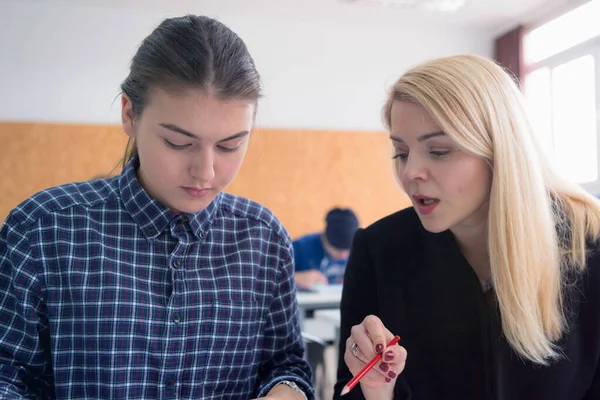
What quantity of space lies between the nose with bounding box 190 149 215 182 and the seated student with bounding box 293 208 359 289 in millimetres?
2904

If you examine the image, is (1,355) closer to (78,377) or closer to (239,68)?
(78,377)

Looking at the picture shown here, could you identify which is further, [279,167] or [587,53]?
[279,167]

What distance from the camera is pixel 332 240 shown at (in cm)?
A: 403

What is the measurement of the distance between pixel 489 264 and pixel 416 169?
29cm

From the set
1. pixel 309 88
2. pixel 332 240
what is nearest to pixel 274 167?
pixel 309 88

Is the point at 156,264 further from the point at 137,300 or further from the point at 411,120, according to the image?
the point at 411,120

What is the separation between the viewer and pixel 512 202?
1170 mm

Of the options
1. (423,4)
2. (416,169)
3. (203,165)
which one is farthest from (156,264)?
(423,4)

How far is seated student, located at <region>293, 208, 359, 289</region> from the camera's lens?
399 cm

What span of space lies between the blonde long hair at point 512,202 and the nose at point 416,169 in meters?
0.08

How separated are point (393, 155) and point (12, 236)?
0.73 m

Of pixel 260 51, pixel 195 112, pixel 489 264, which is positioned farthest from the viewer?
pixel 260 51

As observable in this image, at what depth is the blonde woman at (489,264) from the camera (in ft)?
3.72

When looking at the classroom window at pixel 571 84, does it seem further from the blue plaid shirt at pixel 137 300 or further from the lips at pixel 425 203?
the blue plaid shirt at pixel 137 300
